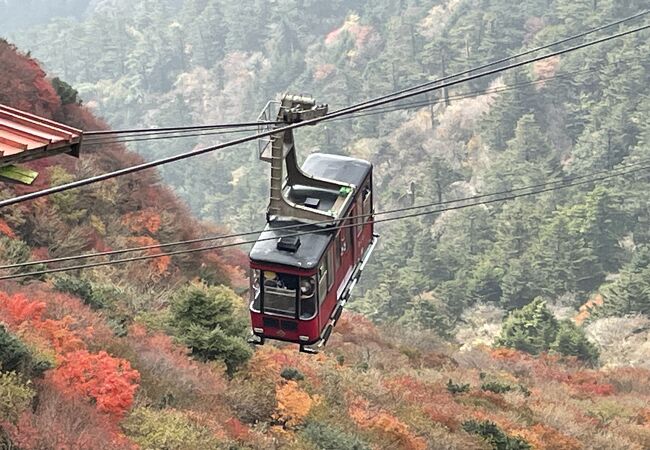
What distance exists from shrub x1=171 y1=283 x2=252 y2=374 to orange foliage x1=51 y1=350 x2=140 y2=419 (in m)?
3.62

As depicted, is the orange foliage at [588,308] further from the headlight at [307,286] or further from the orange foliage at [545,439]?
the headlight at [307,286]

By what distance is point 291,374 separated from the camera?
1733 cm

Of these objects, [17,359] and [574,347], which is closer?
[17,359]

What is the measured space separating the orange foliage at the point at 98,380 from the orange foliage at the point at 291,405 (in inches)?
123

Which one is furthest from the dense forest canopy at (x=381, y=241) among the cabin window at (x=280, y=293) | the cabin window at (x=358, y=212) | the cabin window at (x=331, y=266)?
the cabin window at (x=358, y=212)

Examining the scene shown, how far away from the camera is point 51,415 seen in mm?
11227

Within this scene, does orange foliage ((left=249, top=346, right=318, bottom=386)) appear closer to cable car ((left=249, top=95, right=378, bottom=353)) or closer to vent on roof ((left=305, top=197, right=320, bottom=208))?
cable car ((left=249, top=95, right=378, bottom=353))

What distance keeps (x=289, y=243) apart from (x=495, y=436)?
6735mm

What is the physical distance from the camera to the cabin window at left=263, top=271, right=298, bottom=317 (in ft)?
44.8

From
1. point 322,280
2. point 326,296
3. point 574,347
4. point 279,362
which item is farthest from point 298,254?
point 574,347

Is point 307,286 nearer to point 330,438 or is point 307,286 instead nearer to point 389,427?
point 330,438

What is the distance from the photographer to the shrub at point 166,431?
12281mm

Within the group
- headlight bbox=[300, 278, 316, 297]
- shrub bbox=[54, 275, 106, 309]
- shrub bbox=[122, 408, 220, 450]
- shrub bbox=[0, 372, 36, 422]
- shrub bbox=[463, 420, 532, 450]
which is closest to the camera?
shrub bbox=[0, 372, 36, 422]

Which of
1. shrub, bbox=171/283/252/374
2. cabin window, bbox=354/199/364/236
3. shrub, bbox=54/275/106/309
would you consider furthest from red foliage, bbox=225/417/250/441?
shrub, bbox=54/275/106/309
